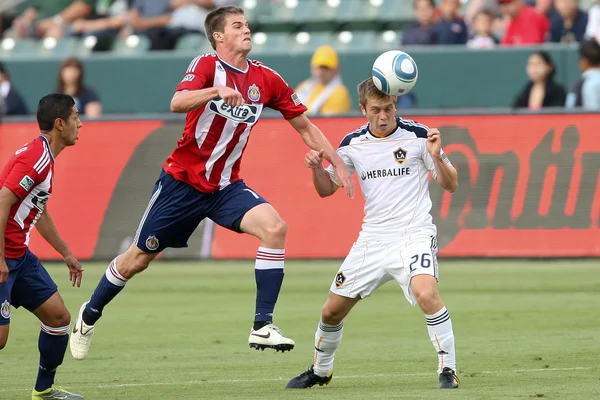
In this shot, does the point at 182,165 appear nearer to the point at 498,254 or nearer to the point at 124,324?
the point at 124,324

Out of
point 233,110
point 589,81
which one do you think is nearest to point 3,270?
point 233,110

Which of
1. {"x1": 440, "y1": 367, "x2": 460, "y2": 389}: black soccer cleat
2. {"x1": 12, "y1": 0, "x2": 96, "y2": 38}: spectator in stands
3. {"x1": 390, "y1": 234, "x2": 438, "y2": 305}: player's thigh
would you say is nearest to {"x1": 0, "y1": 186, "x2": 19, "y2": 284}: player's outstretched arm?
{"x1": 390, "y1": 234, "x2": 438, "y2": 305}: player's thigh

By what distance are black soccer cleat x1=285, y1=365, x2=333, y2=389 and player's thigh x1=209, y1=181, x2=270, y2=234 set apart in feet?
3.75

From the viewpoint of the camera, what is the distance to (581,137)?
52.8 ft

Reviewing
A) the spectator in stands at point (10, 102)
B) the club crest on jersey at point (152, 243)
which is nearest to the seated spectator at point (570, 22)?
the spectator in stands at point (10, 102)

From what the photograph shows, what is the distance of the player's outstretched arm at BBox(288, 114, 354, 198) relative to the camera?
858 cm

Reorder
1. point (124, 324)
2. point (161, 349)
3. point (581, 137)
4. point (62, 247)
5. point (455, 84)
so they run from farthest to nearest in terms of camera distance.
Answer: point (455, 84) < point (581, 137) < point (124, 324) < point (161, 349) < point (62, 247)

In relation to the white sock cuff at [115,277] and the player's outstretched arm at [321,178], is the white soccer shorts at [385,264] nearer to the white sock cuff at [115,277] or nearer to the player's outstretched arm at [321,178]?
the player's outstretched arm at [321,178]

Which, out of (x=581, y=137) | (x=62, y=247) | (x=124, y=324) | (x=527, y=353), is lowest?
(x=124, y=324)

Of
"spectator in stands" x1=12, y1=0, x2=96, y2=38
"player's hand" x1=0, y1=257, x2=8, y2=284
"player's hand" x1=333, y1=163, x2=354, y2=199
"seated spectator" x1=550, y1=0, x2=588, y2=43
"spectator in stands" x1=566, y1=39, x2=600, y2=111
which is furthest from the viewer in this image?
"spectator in stands" x1=12, y1=0, x2=96, y2=38

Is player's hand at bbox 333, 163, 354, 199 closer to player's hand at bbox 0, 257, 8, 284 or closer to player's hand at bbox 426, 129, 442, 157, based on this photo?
player's hand at bbox 426, 129, 442, 157

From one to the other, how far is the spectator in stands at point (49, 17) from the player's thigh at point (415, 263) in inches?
Answer: 659

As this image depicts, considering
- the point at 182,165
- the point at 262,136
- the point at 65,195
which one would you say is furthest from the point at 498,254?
the point at 182,165

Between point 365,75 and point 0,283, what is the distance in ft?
42.9
